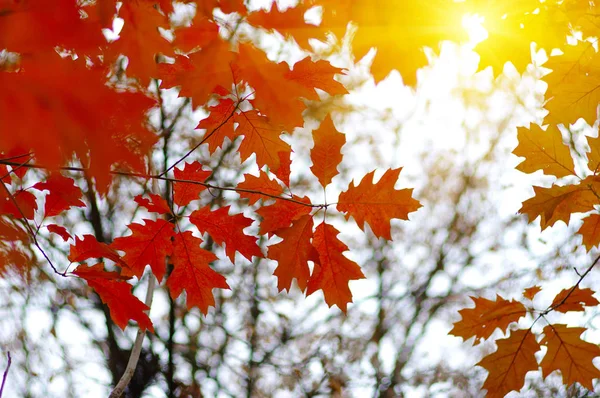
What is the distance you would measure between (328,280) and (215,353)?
346 cm

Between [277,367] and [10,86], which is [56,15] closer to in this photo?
[10,86]

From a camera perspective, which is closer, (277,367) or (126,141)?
(126,141)

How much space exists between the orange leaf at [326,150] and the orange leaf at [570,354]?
0.83 meters

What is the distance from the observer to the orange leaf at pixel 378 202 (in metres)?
1.33

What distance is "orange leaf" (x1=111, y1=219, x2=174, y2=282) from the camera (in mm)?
1442

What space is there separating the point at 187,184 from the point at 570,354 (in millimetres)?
1307

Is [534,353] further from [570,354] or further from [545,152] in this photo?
[545,152]

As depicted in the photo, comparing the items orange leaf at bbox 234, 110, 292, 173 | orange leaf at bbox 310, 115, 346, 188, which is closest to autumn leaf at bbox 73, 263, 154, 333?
orange leaf at bbox 234, 110, 292, 173

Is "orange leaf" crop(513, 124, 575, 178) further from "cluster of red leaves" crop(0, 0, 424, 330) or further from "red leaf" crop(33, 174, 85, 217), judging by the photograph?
"red leaf" crop(33, 174, 85, 217)

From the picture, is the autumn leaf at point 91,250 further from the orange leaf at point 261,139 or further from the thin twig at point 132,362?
the orange leaf at point 261,139

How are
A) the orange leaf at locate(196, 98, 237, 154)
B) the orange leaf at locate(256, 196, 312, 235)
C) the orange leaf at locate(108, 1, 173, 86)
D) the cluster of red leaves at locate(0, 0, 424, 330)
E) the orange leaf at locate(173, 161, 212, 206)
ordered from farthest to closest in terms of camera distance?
1. the orange leaf at locate(173, 161, 212, 206)
2. the orange leaf at locate(196, 98, 237, 154)
3. the orange leaf at locate(256, 196, 312, 235)
4. the orange leaf at locate(108, 1, 173, 86)
5. the cluster of red leaves at locate(0, 0, 424, 330)

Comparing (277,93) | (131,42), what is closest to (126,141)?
(131,42)

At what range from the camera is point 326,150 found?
4.44 ft

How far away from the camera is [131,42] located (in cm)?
111
